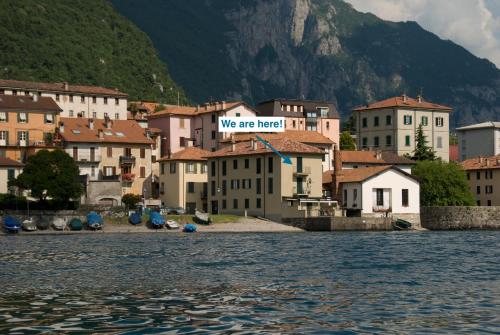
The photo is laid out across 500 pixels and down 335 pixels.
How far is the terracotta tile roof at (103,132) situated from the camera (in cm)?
12938

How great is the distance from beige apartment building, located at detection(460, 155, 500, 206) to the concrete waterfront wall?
1996cm

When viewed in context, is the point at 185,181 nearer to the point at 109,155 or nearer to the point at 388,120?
the point at 109,155

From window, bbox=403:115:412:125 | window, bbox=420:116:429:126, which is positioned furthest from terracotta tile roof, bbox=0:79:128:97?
window, bbox=420:116:429:126

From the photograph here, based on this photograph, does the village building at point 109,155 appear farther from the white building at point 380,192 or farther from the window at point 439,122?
the window at point 439,122

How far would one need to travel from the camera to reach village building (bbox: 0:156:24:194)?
381ft

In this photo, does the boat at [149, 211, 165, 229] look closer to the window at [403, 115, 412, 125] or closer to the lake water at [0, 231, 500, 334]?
the lake water at [0, 231, 500, 334]

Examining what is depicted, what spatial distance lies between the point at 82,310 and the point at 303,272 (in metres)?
17.5

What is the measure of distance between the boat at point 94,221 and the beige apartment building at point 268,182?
2135 centimetres

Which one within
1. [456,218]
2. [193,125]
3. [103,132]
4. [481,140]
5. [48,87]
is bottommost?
[456,218]

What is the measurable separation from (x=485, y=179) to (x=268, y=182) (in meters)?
44.2

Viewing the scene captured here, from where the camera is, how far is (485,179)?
472ft

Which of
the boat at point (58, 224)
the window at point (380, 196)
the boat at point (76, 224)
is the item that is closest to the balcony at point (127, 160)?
the boat at point (76, 224)

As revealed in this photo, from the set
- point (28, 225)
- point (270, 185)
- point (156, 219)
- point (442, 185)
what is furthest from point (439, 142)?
point (28, 225)

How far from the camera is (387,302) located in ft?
114
